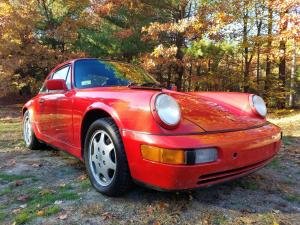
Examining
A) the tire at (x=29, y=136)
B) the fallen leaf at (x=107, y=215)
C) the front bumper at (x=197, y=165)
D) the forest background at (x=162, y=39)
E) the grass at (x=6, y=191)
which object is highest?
the forest background at (x=162, y=39)

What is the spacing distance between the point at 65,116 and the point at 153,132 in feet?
5.51

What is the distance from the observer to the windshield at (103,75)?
4098 mm

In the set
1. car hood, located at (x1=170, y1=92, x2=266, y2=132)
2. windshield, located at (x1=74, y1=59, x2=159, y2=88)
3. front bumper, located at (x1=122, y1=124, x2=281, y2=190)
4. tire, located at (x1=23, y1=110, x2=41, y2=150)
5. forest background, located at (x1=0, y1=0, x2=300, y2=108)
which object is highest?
forest background, located at (x1=0, y1=0, x2=300, y2=108)

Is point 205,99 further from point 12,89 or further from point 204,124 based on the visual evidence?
point 12,89

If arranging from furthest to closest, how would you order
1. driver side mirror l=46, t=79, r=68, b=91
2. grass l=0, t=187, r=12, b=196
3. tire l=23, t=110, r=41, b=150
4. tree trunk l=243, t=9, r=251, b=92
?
tree trunk l=243, t=9, r=251, b=92 → tire l=23, t=110, r=41, b=150 → driver side mirror l=46, t=79, r=68, b=91 → grass l=0, t=187, r=12, b=196

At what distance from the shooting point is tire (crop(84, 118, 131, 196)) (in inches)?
120

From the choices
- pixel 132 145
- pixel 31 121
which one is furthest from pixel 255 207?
pixel 31 121

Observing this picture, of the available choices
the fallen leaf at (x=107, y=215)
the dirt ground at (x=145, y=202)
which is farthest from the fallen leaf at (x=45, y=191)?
the fallen leaf at (x=107, y=215)

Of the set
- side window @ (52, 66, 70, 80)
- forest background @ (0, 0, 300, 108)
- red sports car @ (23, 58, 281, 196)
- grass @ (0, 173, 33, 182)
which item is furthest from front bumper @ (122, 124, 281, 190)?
forest background @ (0, 0, 300, 108)

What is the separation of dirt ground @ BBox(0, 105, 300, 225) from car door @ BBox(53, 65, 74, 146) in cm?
42

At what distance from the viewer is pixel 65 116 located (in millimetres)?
4117

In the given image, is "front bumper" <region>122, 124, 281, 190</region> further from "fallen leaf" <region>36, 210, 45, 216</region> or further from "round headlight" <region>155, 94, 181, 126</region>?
"fallen leaf" <region>36, 210, 45, 216</region>

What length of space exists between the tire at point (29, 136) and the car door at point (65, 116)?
120cm

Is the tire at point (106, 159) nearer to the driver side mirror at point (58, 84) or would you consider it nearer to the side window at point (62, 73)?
the driver side mirror at point (58, 84)
